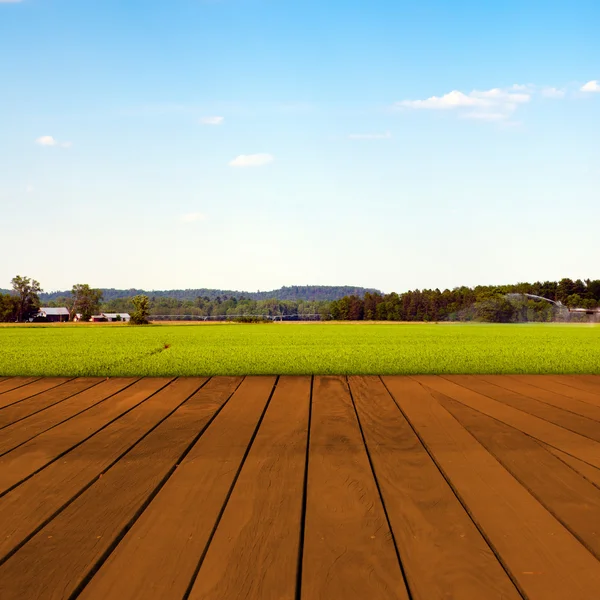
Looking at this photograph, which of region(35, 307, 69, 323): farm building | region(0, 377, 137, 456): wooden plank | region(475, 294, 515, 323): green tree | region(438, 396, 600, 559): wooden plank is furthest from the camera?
region(35, 307, 69, 323): farm building

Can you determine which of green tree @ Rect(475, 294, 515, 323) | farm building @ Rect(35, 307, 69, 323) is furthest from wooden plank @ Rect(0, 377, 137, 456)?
farm building @ Rect(35, 307, 69, 323)

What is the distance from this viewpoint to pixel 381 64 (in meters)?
19.4

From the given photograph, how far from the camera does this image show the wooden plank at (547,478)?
156cm

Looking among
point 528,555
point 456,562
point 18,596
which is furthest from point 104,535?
point 528,555

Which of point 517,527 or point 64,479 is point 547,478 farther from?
point 64,479

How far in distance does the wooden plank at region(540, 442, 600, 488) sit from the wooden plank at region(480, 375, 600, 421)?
3.43 feet

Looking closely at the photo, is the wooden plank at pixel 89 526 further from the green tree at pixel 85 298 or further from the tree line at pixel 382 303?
the green tree at pixel 85 298

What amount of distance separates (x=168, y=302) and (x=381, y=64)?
5667 centimetres

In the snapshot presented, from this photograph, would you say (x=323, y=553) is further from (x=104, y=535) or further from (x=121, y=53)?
(x=121, y=53)

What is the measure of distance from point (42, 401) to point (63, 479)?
213cm

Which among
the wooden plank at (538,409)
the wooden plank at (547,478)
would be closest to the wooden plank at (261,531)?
the wooden plank at (547,478)

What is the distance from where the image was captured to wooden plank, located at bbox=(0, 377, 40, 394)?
4.57 m

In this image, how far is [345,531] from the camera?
1.48 m

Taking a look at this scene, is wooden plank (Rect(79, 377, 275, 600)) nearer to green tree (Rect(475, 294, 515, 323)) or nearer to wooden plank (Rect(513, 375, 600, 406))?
wooden plank (Rect(513, 375, 600, 406))
